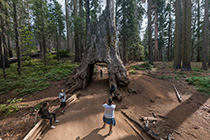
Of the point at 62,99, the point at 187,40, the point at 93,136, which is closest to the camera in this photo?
the point at 93,136

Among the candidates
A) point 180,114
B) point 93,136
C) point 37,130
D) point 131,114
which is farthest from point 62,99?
point 180,114

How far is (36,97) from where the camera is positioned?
24.9 ft

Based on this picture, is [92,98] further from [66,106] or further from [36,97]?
[36,97]

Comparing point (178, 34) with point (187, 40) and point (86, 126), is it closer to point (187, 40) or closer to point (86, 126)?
point (187, 40)

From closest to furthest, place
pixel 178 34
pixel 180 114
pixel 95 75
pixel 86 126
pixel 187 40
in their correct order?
pixel 86 126 < pixel 180 114 < pixel 187 40 < pixel 95 75 < pixel 178 34

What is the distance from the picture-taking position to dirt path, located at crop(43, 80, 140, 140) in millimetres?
3850

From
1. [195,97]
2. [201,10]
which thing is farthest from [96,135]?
[201,10]

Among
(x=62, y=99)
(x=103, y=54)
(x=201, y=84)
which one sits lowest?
(x=62, y=99)

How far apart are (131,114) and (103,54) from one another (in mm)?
5051

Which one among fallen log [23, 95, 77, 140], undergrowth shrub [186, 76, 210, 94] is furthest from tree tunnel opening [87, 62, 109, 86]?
undergrowth shrub [186, 76, 210, 94]

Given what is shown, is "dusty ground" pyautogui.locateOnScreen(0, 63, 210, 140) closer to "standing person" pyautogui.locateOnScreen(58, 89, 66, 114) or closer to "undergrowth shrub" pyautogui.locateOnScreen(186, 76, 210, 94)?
"standing person" pyautogui.locateOnScreen(58, 89, 66, 114)

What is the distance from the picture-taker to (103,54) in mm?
8320

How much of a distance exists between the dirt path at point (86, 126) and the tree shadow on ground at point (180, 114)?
1.51 meters

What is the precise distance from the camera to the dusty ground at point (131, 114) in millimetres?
4098
